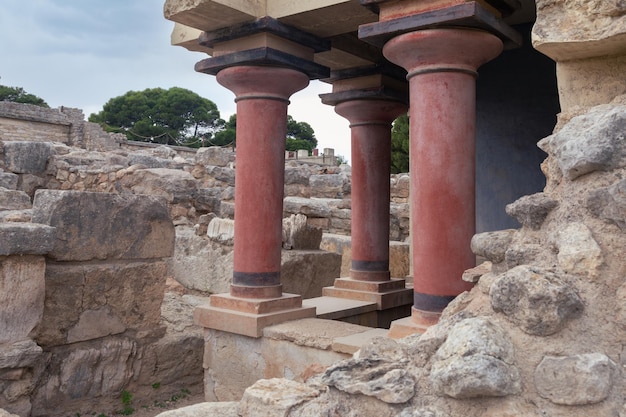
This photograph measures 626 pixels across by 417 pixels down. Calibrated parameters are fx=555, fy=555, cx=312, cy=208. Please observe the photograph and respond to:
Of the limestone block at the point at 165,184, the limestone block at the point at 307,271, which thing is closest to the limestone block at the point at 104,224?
the limestone block at the point at 307,271

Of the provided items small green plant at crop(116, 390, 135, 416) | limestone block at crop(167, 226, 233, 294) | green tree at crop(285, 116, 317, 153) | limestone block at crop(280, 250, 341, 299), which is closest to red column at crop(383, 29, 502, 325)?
small green plant at crop(116, 390, 135, 416)

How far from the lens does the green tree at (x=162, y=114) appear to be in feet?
154

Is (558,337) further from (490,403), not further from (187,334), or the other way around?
(187,334)

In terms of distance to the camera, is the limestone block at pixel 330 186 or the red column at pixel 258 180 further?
the limestone block at pixel 330 186

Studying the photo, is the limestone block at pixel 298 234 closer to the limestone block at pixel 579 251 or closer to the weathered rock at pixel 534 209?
the weathered rock at pixel 534 209

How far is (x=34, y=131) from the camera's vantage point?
21.1 metres

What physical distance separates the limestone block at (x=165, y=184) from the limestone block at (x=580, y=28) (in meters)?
6.83

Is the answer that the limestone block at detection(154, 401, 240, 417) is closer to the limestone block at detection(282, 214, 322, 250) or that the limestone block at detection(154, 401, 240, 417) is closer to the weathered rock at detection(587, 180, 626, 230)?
the weathered rock at detection(587, 180, 626, 230)

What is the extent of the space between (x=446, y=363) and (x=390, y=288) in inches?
160

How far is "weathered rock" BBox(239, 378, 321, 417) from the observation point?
2125 mm

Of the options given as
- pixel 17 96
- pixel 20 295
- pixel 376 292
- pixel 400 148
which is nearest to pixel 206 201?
pixel 376 292

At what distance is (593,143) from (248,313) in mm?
3145

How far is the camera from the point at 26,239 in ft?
12.3

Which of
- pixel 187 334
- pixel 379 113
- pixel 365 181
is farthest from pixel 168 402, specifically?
pixel 379 113
